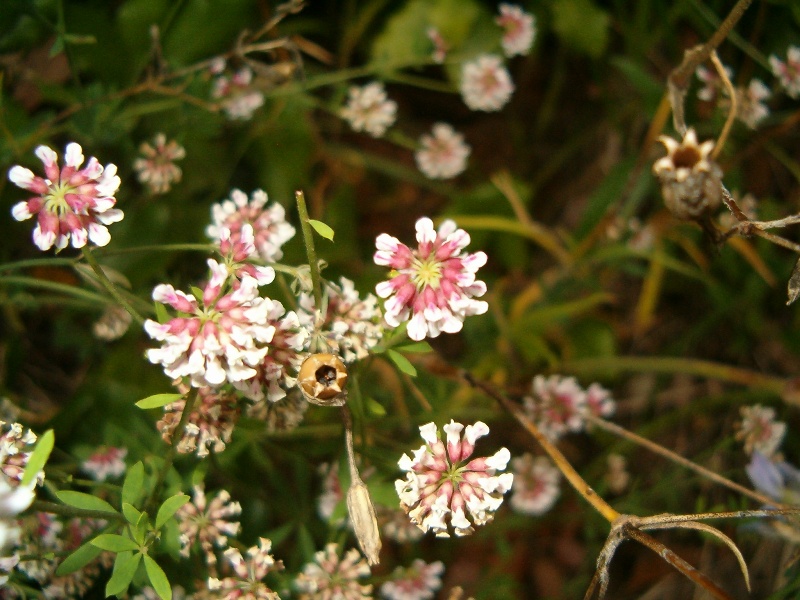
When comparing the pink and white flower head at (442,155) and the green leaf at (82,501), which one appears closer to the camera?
the green leaf at (82,501)

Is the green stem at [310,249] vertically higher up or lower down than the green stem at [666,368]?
lower down

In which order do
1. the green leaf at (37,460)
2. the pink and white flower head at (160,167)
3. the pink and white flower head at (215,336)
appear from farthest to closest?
the pink and white flower head at (160,167) < the pink and white flower head at (215,336) < the green leaf at (37,460)

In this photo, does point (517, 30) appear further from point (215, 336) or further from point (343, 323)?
point (215, 336)

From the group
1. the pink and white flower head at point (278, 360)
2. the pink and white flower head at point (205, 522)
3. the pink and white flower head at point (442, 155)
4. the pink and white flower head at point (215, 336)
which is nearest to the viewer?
the pink and white flower head at point (215, 336)

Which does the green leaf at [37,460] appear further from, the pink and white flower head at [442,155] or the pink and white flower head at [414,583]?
the pink and white flower head at [442,155]

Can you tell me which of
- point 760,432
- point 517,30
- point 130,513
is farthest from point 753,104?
point 130,513

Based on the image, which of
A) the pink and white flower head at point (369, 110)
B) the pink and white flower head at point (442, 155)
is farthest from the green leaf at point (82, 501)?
A: the pink and white flower head at point (442, 155)

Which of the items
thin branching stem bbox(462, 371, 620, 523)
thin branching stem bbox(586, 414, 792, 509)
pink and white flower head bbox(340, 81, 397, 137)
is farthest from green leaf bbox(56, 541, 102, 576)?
pink and white flower head bbox(340, 81, 397, 137)
